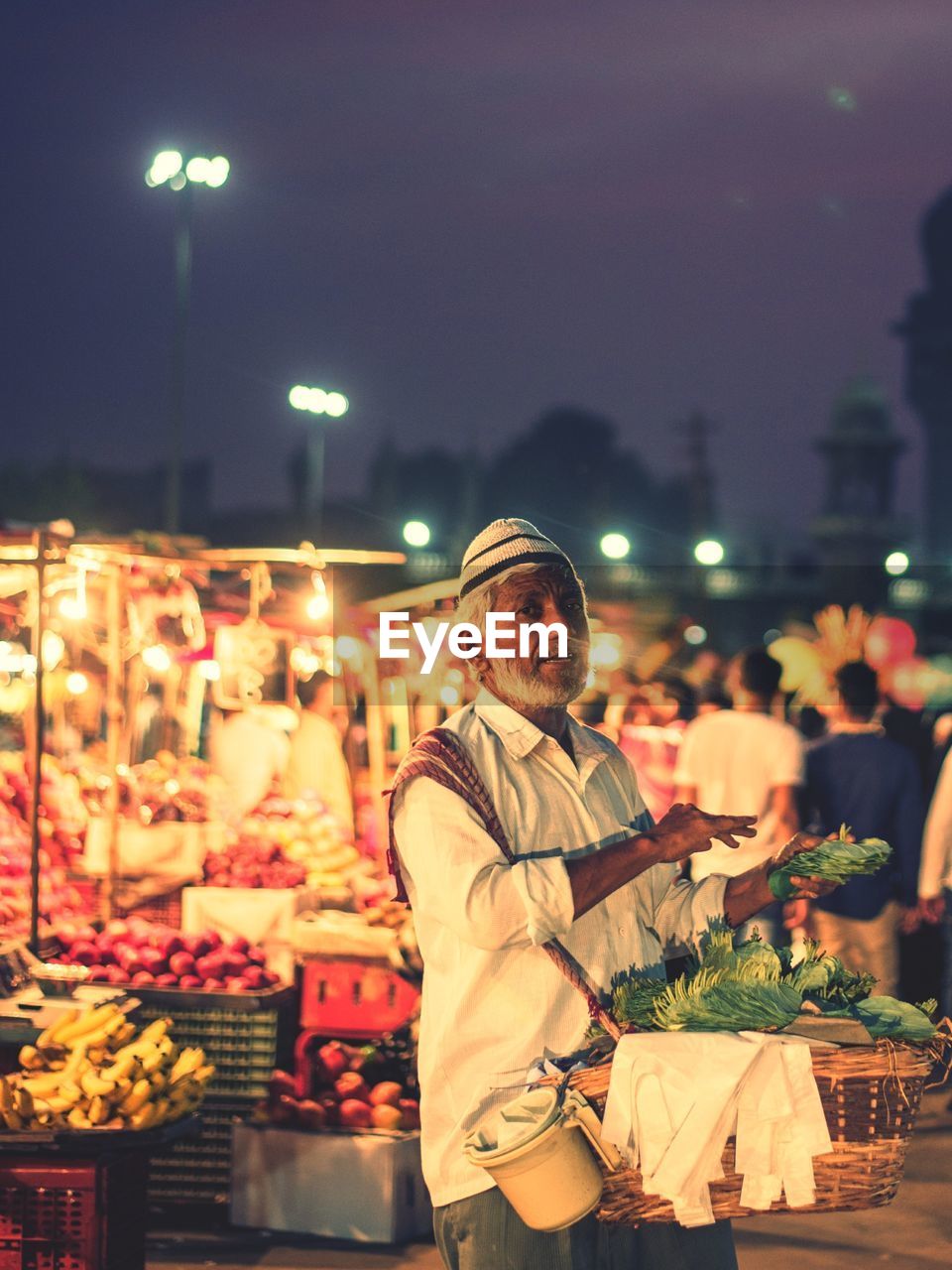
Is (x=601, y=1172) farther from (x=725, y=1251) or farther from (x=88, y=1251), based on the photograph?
(x=88, y=1251)

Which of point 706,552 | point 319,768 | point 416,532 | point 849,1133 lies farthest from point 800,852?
point 706,552

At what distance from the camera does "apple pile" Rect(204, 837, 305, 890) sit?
1002 centimetres

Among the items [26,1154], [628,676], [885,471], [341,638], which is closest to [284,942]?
[628,676]

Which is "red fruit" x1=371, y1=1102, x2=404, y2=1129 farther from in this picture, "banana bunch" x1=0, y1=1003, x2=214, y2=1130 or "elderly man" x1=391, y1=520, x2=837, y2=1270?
"elderly man" x1=391, y1=520, x2=837, y2=1270

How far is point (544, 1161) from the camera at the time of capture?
2.80 m

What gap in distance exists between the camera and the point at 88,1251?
460 centimetres

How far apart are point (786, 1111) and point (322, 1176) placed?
3.90 m

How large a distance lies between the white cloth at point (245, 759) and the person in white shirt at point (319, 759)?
0.17 m

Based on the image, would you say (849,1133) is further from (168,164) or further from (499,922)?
(168,164)

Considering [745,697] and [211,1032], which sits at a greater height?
[745,697]

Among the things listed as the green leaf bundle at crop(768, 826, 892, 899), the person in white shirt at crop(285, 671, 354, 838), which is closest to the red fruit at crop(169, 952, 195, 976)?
the green leaf bundle at crop(768, 826, 892, 899)

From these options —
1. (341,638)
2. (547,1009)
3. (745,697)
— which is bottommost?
(547,1009)

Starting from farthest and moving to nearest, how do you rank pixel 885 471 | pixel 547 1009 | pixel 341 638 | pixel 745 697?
pixel 885 471 → pixel 341 638 → pixel 745 697 → pixel 547 1009

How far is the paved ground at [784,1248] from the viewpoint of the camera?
239 inches
